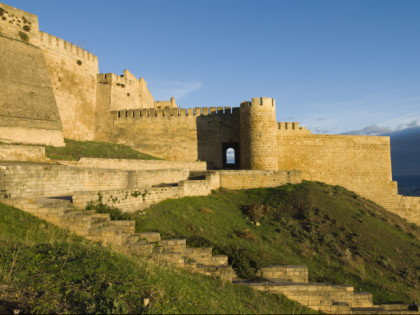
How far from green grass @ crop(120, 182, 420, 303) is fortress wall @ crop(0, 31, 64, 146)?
10.3 m

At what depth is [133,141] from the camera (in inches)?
1064

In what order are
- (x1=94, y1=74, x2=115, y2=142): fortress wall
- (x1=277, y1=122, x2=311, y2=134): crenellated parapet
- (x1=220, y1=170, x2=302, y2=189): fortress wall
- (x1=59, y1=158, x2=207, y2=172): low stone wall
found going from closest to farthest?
1. (x1=59, y1=158, x2=207, y2=172): low stone wall
2. (x1=220, y1=170, x2=302, y2=189): fortress wall
3. (x1=277, y1=122, x2=311, y2=134): crenellated parapet
4. (x1=94, y1=74, x2=115, y2=142): fortress wall

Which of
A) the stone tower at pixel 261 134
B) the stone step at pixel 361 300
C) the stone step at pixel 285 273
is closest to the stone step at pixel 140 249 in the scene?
the stone step at pixel 285 273

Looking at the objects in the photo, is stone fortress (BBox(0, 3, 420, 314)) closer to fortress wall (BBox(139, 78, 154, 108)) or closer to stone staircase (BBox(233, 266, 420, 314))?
fortress wall (BBox(139, 78, 154, 108))

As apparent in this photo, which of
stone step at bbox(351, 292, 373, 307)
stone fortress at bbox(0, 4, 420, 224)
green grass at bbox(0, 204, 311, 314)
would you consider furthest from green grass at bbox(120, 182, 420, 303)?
stone fortress at bbox(0, 4, 420, 224)

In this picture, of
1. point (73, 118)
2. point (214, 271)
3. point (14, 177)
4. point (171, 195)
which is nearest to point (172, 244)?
point (214, 271)

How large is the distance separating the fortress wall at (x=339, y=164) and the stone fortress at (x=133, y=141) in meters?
0.08

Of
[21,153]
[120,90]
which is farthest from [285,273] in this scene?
[120,90]

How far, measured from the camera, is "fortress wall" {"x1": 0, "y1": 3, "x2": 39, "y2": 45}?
21.0 m

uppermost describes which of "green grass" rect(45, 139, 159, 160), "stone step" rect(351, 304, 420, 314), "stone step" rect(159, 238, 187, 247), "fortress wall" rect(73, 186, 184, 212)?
"green grass" rect(45, 139, 159, 160)

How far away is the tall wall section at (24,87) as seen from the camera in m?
18.3

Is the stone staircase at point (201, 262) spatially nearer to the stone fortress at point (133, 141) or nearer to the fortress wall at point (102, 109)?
the stone fortress at point (133, 141)

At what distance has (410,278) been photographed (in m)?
11.5

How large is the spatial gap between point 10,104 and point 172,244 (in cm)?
1559
